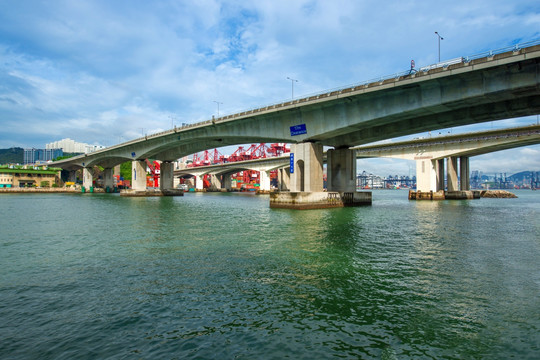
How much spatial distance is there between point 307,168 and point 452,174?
48.7 metres

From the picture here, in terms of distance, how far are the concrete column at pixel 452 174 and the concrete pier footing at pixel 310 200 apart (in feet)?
122

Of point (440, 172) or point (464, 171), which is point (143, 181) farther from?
point (464, 171)

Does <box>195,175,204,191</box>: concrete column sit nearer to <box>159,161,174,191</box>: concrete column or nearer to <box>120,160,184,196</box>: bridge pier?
<box>120,160,184,196</box>: bridge pier

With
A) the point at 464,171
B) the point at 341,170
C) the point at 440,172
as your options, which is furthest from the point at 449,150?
the point at 341,170

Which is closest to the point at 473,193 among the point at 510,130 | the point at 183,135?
the point at 510,130

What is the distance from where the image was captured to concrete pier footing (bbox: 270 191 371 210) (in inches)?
1674

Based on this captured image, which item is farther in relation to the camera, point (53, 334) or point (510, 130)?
point (510, 130)

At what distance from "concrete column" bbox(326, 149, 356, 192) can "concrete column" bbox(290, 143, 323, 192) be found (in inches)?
315

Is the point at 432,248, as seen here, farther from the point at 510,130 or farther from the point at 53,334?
the point at 510,130

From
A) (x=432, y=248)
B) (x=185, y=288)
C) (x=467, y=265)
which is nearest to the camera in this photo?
(x=185, y=288)

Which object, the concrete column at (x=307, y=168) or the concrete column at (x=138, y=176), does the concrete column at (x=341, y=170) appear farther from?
the concrete column at (x=138, y=176)

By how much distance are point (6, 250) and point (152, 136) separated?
62.3 m

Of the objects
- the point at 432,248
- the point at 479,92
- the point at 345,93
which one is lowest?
the point at 432,248

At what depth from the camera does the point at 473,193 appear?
260ft
